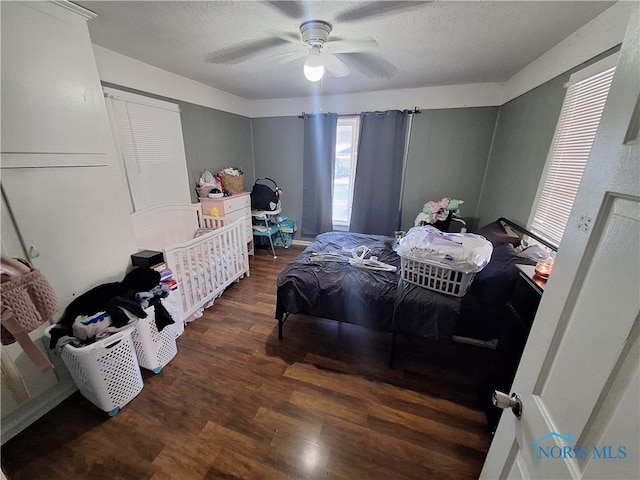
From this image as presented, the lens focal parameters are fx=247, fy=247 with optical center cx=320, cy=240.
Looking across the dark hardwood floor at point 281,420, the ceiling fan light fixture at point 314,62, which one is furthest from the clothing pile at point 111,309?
the ceiling fan light fixture at point 314,62

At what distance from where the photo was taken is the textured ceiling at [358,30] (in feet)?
4.78

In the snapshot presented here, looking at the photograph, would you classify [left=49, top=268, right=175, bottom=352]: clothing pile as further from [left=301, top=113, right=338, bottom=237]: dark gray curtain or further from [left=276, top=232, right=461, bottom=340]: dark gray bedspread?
[left=301, top=113, right=338, bottom=237]: dark gray curtain

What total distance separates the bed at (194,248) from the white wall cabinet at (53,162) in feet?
1.67

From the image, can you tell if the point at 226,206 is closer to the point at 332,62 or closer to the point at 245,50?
the point at 245,50

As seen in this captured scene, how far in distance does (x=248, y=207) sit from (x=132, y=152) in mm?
1568

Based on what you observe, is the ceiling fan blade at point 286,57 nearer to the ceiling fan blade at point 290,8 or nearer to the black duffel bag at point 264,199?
the ceiling fan blade at point 290,8

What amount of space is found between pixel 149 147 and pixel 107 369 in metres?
2.16

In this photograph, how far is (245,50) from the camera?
1903 millimetres

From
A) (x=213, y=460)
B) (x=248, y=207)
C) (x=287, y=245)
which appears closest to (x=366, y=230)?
(x=287, y=245)

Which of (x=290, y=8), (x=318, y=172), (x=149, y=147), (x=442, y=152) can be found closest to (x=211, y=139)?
(x=149, y=147)

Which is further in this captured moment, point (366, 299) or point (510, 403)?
point (366, 299)

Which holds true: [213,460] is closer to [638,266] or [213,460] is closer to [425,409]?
[425,409]

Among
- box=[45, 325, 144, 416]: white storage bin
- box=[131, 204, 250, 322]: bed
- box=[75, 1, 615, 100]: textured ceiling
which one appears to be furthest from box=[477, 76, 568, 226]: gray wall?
box=[45, 325, 144, 416]: white storage bin

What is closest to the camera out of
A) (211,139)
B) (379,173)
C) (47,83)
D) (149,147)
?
(47,83)
